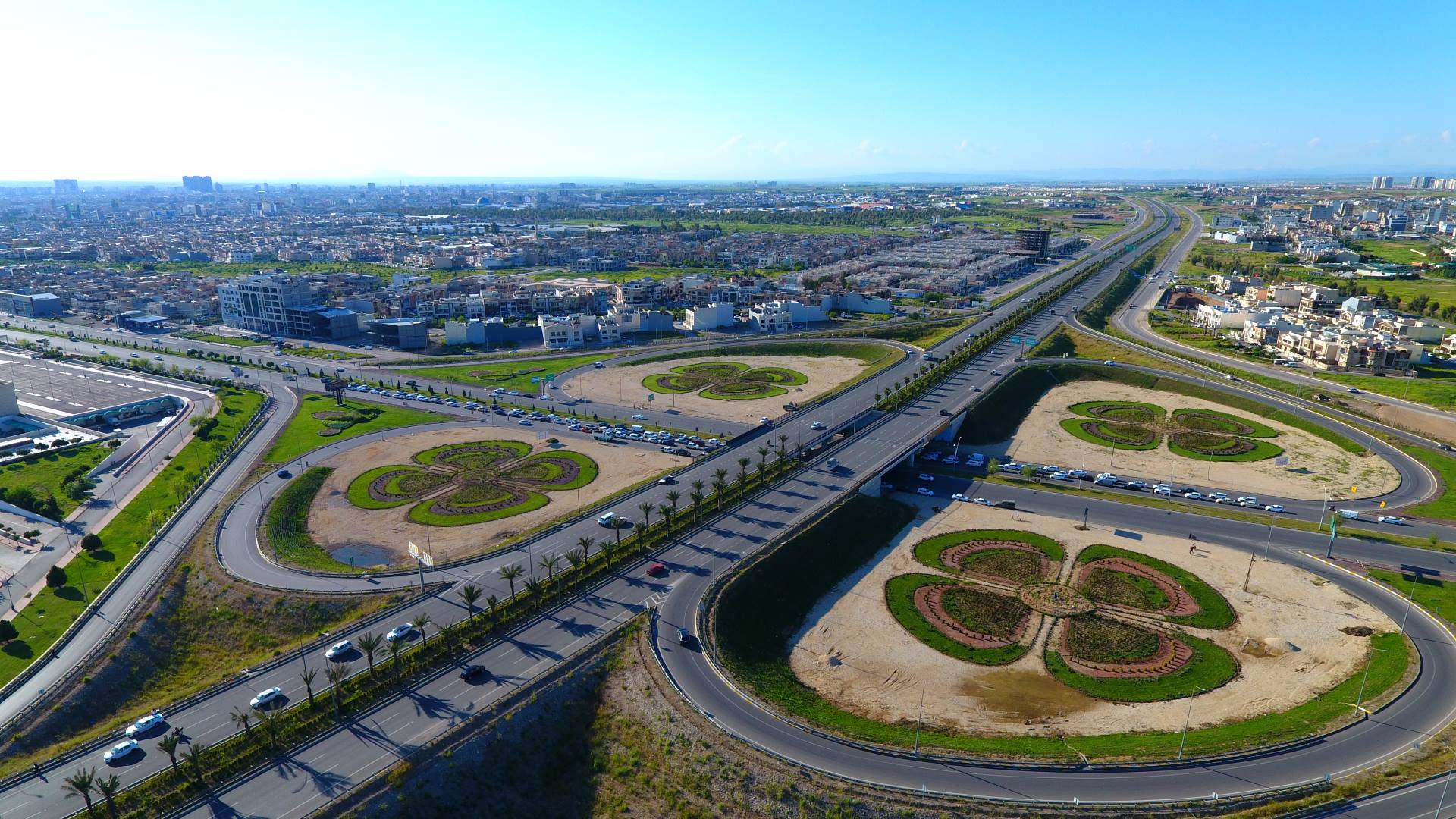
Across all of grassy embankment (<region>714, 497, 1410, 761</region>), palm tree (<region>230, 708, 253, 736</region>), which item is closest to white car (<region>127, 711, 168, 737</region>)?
palm tree (<region>230, 708, 253, 736</region>)

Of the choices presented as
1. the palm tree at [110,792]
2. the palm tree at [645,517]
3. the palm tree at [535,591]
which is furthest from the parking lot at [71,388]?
the palm tree at [110,792]

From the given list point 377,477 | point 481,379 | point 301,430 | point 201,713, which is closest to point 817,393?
point 481,379

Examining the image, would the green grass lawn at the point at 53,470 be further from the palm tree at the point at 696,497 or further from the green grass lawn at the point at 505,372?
the palm tree at the point at 696,497

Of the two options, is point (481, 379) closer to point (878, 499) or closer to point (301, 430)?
point (301, 430)

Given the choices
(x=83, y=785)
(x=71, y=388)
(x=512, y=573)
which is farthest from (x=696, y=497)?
(x=71, y=388)

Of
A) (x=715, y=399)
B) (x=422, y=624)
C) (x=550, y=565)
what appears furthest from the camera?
(x=715, y=399)

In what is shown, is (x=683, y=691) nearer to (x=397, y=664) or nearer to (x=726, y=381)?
(x=397, y=664)

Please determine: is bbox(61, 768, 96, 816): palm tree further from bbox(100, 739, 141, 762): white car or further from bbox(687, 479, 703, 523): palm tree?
bbox(687, 479, 703, 523): palm tree
